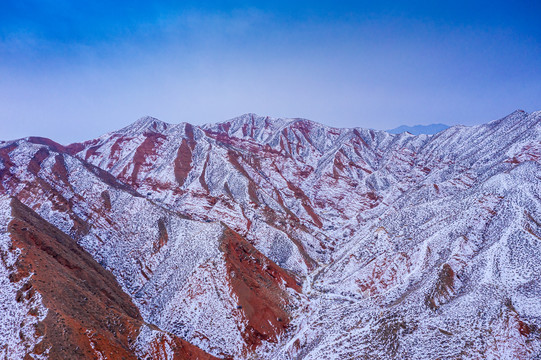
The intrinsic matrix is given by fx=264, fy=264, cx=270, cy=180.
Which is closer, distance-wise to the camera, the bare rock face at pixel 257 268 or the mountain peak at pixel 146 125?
the bare rock face at pixel 257 268

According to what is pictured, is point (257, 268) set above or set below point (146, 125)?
below

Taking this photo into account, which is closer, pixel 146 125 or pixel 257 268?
pixel 257 268

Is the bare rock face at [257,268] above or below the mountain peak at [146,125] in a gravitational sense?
below

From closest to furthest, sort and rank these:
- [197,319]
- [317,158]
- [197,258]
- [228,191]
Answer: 1. [197,319]
2. [197,258]
3. [228,191]
4. [317,158]

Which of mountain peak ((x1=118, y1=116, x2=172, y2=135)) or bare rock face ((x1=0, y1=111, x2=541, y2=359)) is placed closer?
bare rock face ((x1=0, y1=111, x2=541, y2=359))

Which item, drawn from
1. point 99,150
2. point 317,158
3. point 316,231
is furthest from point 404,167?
point 99,150

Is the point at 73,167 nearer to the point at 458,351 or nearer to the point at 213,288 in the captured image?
the point at 213,288

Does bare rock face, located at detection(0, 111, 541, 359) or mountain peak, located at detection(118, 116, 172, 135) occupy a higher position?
mountain peak, located at detection(118, 116, 172, 135)

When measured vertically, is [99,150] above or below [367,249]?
above
